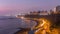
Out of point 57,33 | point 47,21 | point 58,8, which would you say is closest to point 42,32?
point 57,33

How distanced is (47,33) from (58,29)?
3.69 feet

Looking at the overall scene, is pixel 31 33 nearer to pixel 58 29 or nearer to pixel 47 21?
pixel 47 21

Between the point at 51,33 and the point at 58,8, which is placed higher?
the point at 58,8

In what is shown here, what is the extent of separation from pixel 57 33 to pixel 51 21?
9.55 feet

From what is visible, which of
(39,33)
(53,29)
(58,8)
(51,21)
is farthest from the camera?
(58,8)

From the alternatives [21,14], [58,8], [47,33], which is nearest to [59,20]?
[47,33]

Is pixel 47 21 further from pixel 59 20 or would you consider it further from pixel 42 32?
pixel 42 32

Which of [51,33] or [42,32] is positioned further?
[42,32]

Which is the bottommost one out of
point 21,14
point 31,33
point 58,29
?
point 31,33

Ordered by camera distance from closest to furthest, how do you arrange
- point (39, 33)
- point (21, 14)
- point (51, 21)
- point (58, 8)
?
point (39, 33) < point (21, 14) < point (51, 21) < point (58, 8)

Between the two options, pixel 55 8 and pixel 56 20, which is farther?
pixel 55 8

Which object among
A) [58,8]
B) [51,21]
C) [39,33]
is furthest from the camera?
[58,8]

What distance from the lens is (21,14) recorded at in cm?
1316

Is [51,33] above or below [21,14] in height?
below
